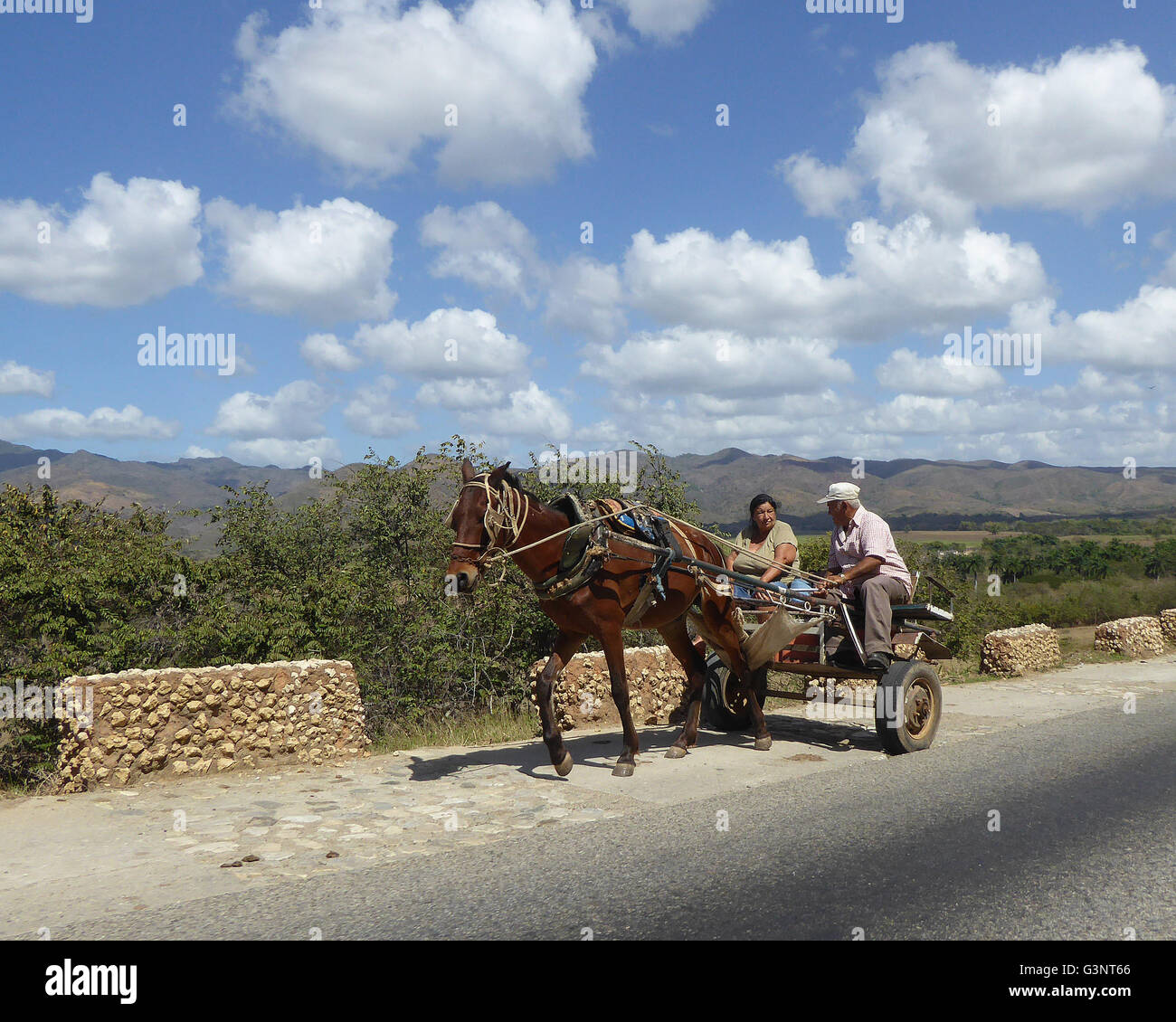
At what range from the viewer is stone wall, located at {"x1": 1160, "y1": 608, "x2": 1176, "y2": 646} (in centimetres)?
2053

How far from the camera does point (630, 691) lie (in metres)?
11.2

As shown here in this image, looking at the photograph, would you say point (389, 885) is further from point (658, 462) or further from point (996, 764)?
point (658, 462)

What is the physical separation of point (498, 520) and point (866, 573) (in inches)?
158

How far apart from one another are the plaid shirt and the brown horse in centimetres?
148

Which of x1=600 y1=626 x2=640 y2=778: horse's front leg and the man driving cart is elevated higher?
the man driving cart

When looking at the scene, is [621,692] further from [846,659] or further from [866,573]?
[866,573]

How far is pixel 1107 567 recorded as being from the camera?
5888 centimetres

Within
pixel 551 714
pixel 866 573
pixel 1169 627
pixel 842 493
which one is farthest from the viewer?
pixel 1169 627

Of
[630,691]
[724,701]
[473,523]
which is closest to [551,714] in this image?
[473,523]

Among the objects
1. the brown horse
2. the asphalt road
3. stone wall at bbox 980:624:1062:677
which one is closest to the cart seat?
the brown horse

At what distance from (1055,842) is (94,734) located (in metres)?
7.49

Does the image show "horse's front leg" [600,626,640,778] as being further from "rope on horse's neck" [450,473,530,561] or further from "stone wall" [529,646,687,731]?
"stone wall" [529,646,687,731]

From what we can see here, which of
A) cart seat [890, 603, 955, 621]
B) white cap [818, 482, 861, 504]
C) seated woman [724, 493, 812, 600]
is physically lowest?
cart seat [890, 603, 955, 621]
